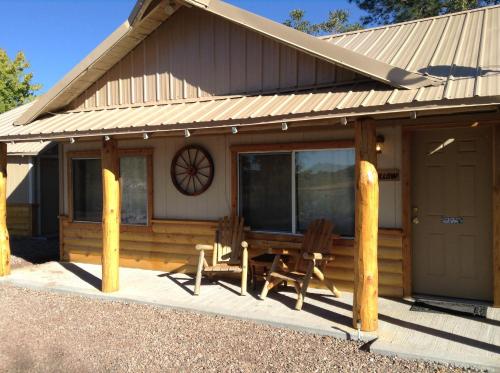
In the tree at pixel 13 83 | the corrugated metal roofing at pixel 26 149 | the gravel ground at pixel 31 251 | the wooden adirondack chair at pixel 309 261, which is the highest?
the tree at pixel 13 83

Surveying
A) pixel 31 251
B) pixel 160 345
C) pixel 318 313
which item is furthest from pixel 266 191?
pixel 31 251

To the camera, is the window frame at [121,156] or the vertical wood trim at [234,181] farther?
the window frame at [121,156]

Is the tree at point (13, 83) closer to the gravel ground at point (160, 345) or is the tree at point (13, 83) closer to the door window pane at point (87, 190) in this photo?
the door window pane at point (87, 190)

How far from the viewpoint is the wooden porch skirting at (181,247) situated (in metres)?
6.10

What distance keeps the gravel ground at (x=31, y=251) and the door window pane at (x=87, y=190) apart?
1.47 meters

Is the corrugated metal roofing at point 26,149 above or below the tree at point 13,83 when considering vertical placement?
below

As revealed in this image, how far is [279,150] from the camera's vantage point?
678 cm

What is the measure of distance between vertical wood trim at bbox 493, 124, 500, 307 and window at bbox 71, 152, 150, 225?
518 cm

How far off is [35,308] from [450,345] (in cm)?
486

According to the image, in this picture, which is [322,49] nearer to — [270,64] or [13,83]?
[270,64]

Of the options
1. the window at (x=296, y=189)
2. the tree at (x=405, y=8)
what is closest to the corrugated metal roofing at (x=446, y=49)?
the window at (x=296, y=189)

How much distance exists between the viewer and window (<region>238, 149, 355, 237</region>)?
6453 millimetres

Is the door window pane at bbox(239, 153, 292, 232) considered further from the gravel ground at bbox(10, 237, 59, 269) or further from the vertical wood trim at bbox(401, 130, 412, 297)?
the gravel ground at bbox(10, 237, 59, 269)

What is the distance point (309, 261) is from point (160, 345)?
2.05m
